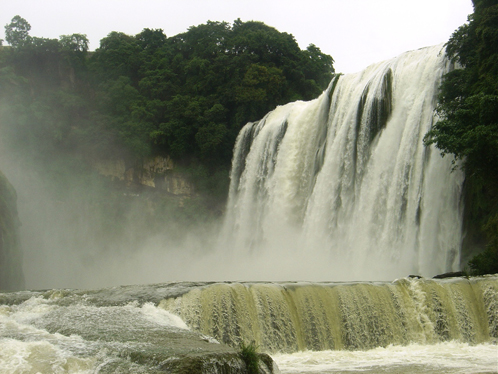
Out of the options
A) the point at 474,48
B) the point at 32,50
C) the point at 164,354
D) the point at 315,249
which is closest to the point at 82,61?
the point at 32,50

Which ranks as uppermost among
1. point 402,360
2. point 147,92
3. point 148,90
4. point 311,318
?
point 148,90

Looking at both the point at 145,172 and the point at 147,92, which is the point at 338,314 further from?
the point at 147,92

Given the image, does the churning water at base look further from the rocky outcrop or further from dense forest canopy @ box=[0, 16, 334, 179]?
dense forest canopy @ box=[0, 16, 334, 179]

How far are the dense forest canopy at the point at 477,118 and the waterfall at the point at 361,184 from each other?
81 centimetres

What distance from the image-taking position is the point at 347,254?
20859 millimetres

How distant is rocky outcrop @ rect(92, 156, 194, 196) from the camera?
118 feet

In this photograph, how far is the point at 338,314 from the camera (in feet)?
38.1

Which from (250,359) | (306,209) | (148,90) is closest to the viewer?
(250,359)

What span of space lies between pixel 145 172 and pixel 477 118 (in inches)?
988

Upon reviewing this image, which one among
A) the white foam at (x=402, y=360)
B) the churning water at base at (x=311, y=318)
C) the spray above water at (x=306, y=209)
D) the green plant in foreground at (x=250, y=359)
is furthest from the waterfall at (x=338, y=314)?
the spray above water at (x=306, y=209)

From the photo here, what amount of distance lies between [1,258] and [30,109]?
16766 millimetres

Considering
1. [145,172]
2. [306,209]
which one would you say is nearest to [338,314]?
[306,209]

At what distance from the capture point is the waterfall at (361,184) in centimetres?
1748

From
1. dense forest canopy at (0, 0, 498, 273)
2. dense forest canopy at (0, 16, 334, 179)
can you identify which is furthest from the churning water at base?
dense forest canopy at (0, 16, 334, 179)
